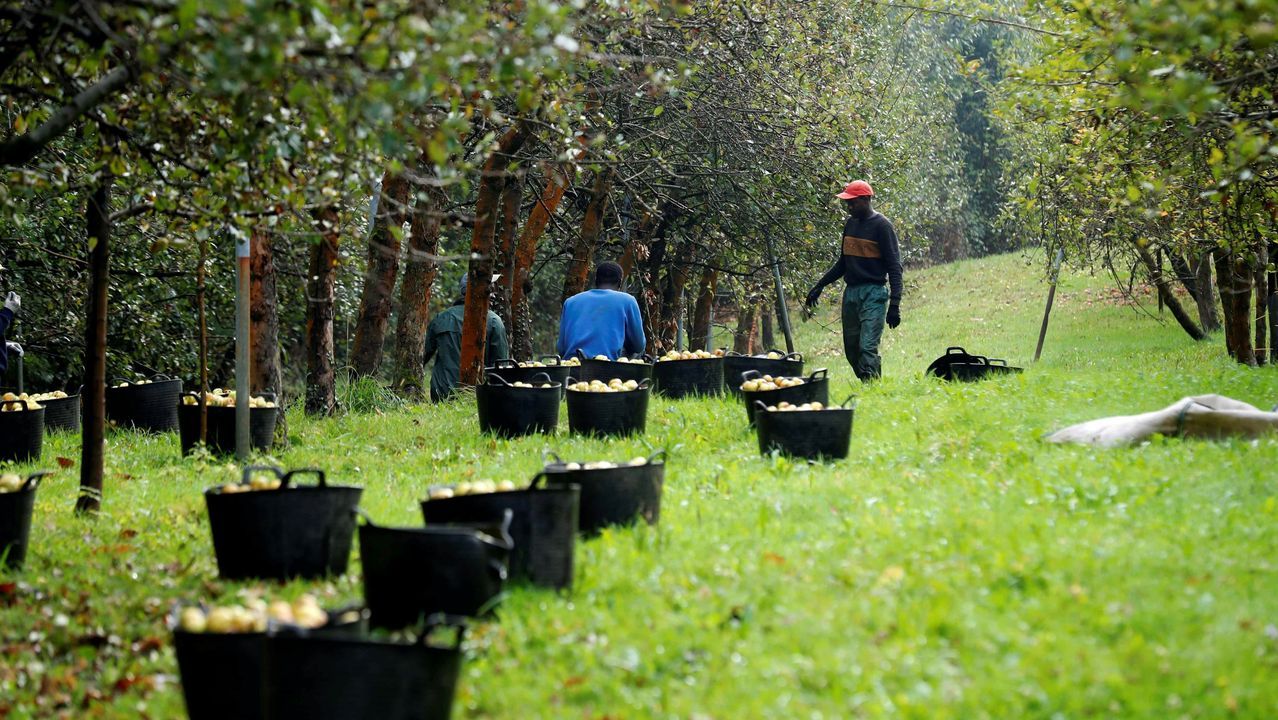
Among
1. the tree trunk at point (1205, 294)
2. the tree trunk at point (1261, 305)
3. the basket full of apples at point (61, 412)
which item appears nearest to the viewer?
the basket full of apples at point (61, 412)

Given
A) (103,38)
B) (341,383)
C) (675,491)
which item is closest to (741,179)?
(341,383)

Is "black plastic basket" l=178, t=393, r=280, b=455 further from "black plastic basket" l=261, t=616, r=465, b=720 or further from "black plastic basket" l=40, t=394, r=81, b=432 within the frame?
"black plastic basket" l=261, t=616, r=465, b=720

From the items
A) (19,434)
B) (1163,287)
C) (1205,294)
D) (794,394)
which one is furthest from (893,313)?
(1205,294)

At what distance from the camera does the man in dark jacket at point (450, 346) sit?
16.8 metres

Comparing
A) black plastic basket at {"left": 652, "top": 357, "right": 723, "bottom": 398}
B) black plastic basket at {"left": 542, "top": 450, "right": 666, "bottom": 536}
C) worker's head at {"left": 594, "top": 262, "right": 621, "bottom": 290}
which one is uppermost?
worker's head at {"left": 594, "top": 262, "right": 621, "bottom": 290}

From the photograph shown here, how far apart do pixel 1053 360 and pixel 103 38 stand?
2168 cm

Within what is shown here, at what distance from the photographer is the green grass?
4.48 m

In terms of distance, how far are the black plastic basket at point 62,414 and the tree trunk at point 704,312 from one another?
12370mm

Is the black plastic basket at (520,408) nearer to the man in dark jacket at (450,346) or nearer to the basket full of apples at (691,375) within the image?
the basket full of apples at (691,375)

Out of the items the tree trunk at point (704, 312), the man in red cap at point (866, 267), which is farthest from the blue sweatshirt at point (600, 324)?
the tree trunk at point (704, 312)

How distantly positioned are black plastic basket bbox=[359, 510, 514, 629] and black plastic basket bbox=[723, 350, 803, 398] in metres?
6.58

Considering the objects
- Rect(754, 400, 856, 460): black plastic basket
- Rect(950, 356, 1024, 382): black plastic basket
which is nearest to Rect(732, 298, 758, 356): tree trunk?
Rect(950, 356, 1024, 382): black plastic basket

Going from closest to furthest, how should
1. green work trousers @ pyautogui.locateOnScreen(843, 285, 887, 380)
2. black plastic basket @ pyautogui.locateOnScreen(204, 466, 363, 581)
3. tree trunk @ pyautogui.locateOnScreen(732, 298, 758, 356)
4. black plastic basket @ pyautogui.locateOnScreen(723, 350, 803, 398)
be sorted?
black plastic basket @ pyautogui.locateOnScreen(204, 466, 363, 581) < black plastic basket @ pyautogui.locateOnScreen(723, 350, 803, 398) < green work trousers @ pyautogui.locateOnScreen(843, 285, 887, 380) < tree trunk @ pyautogui.locateOnScreen(732, 298, 758, 356)

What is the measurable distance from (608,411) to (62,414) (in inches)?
259
